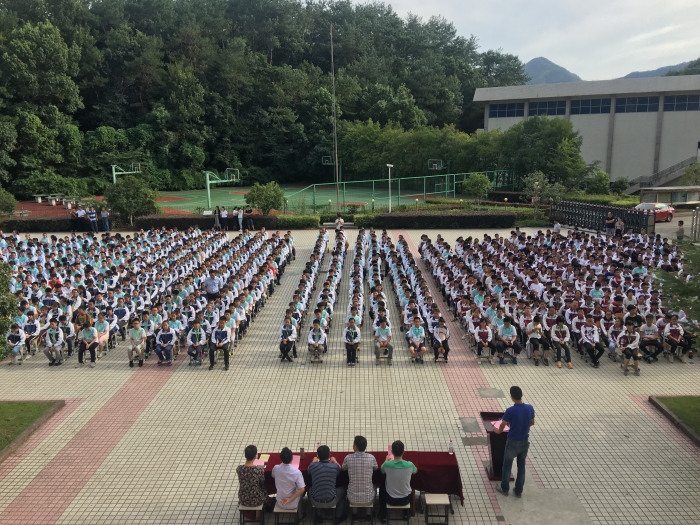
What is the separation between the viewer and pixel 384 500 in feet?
20.8

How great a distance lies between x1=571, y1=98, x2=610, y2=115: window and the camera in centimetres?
4112

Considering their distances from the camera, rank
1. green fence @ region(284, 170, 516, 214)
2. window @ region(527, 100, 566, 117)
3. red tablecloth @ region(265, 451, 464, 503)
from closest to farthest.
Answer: red tablecloth @ region(265, 451, 464, 503), green fence @ region(284, 170, 516, 214), window @ region(527, 100, 566, 117)

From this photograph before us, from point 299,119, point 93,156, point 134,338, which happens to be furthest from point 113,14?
point 134,338

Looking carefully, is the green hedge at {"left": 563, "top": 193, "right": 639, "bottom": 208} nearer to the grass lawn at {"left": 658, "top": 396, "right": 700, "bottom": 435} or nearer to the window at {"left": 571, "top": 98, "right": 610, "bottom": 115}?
the window at {"left": 571, "top": 98, "right": 610, "bottom": 115}

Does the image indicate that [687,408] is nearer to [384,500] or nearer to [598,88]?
[384,500]

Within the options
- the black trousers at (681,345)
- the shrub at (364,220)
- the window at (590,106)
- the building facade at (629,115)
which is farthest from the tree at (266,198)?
the window at (590,106)

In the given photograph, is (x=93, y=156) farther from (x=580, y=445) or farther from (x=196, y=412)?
(x=580, y=445)

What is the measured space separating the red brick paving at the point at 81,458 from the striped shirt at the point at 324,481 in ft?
10.3

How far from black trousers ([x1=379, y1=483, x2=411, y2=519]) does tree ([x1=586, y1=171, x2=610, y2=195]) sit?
1352 inches

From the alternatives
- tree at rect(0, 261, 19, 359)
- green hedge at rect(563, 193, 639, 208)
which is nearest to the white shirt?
tree at rect(0, 261, 19, 359)

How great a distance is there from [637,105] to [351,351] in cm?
3793

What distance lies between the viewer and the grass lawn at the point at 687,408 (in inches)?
332

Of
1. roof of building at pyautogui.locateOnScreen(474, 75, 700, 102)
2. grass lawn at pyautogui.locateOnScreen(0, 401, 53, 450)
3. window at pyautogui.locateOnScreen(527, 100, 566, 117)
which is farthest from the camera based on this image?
window at pyautogui.locateOnScreen(527, 100, 566, 117)

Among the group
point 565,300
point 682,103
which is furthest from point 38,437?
point 682,103
